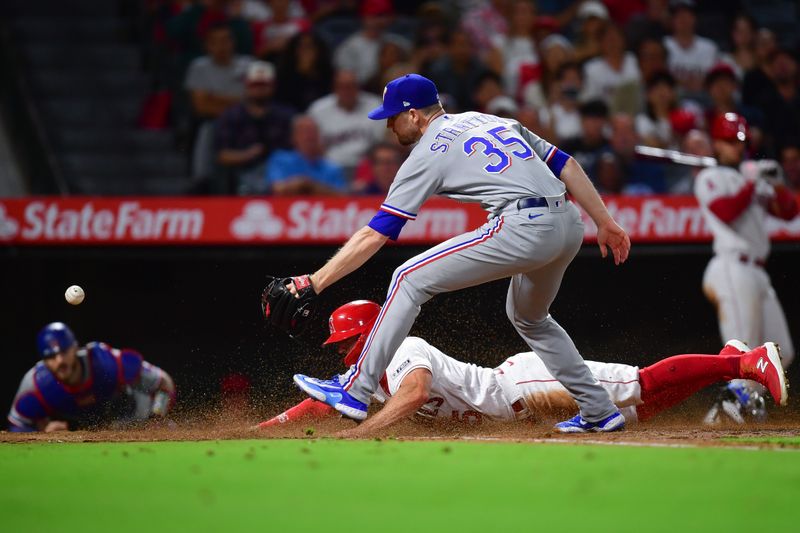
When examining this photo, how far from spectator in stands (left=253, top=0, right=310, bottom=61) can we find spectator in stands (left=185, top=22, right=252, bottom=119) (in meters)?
0.43

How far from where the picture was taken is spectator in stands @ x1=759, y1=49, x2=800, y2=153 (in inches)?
385

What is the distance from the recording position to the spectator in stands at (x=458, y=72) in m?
9.80

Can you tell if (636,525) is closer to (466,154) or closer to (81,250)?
(466,154)

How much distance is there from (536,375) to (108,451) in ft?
7.05

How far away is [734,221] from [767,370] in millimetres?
2411

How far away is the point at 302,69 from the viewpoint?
980 cm

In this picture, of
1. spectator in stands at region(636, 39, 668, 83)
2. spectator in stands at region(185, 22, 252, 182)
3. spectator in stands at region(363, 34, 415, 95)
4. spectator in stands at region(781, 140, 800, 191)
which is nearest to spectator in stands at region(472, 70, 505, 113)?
spectator in stands at region(363, 34, 415, 95)

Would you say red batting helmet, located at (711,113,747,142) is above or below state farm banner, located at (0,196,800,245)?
above

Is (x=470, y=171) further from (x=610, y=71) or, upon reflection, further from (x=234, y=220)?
(x=610, y=71)

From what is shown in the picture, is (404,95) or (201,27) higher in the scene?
(404,95)

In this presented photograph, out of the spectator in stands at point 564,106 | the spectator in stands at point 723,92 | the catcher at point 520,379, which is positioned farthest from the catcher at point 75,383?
the spectator in stands at point 723,92

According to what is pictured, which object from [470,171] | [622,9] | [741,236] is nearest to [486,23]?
[622,9]

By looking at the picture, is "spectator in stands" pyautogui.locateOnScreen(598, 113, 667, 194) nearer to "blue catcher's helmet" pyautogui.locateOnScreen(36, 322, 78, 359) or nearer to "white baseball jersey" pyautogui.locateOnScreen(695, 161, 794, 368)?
"white baseball jersey" pyautogui.locateOnScreen(695, 161, 794, 368)

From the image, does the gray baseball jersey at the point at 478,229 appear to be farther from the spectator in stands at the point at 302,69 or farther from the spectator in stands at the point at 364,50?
the spectator in stands at the point at 364,50
